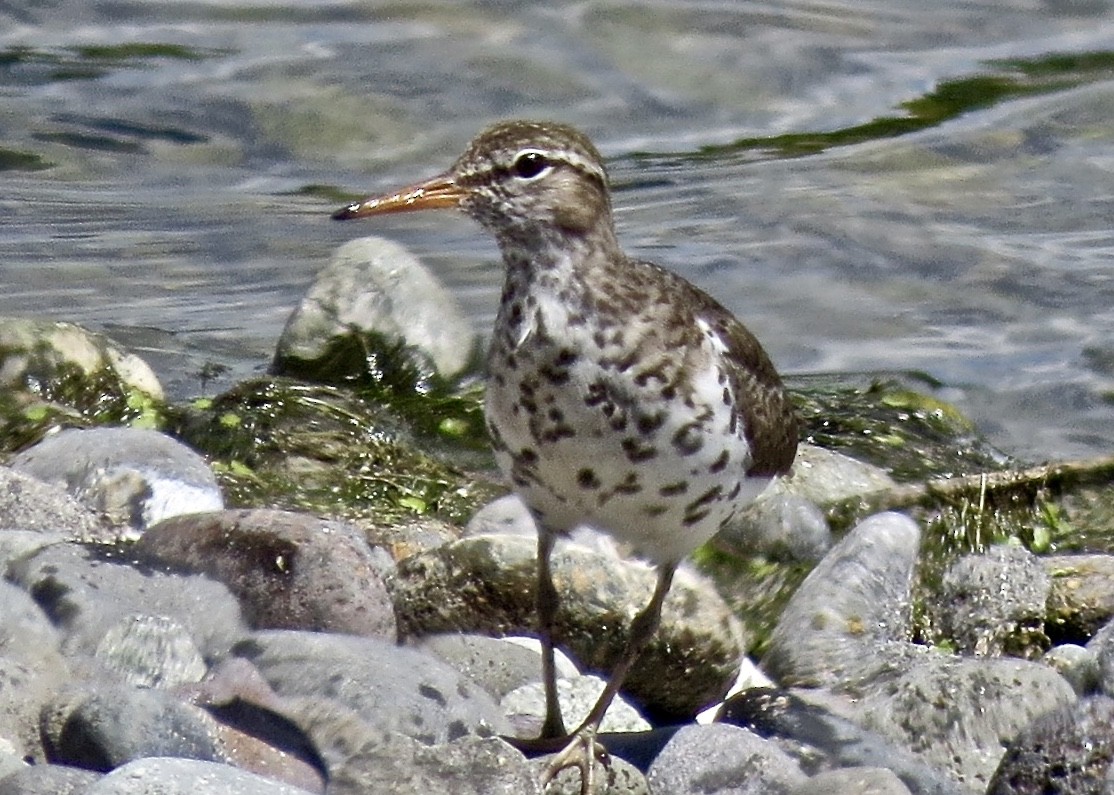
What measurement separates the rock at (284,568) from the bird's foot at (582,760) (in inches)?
26.5

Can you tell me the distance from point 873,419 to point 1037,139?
4679 millimetres

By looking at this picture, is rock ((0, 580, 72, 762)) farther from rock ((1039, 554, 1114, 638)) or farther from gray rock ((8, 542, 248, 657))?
rock ((1039, 554, 1114, 638))

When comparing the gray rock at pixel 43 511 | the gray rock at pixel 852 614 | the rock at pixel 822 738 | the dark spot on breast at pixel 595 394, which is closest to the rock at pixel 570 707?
the rock at pixel 822 738

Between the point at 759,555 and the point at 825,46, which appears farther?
the point at 825,46

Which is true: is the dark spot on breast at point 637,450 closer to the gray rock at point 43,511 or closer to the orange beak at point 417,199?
the orange beak at point 417,199

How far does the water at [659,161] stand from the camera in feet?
35.4

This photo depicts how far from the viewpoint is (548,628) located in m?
5.88

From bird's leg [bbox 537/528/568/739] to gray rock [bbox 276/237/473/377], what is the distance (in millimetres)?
3403

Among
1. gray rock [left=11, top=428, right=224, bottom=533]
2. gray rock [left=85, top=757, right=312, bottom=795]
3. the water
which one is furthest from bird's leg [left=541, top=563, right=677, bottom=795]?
the water

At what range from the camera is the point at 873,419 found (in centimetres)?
927

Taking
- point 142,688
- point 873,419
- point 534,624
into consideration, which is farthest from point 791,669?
point 873,419

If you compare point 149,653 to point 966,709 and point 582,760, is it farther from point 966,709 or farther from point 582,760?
point 966,709

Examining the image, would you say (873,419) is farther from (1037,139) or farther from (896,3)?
(896,3)

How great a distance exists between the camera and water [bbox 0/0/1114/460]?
10.8 metres
